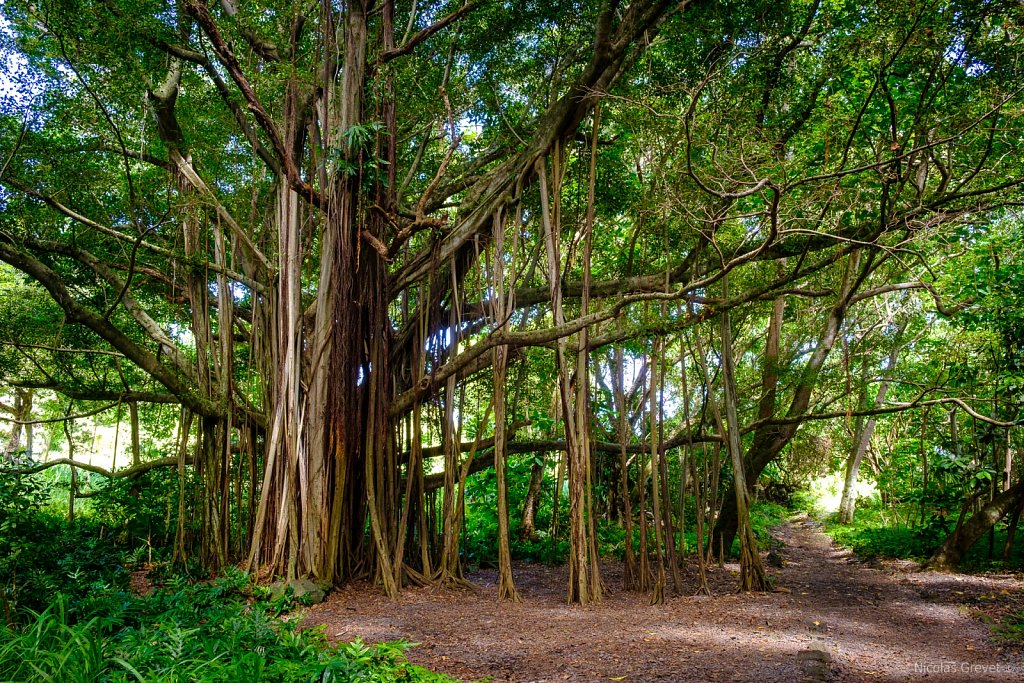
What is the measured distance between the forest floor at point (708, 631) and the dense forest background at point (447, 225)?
1.16ft

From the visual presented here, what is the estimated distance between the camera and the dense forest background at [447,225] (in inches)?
187

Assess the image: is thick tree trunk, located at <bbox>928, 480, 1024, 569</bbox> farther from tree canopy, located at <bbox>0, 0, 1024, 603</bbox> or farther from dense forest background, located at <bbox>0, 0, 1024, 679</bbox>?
tree canopy, located at <bbox>0, 0, 1024, 603</bbox>

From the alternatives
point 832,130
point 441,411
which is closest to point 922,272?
point 832,130

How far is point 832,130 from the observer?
489 centimetres

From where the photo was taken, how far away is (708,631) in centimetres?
410

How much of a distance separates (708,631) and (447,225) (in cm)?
359

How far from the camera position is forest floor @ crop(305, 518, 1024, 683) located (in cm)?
327

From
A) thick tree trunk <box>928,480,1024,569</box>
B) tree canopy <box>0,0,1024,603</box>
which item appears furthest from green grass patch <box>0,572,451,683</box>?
thick tree trunk <box>928,480,1024,569</box>

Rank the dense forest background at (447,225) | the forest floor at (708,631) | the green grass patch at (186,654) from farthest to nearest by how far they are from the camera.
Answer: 1. the dense forest background at (447,225)
2. the forest floor at (708,631)
3. the green grass patch at (186,654)

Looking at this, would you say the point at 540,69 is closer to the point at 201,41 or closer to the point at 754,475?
the point at 201,41

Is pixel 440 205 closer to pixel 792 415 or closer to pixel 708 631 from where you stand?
pixel 792 415

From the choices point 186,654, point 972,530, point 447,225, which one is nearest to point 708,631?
point 186,654

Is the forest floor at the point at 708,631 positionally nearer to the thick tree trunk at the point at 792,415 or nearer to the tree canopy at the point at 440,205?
the tree canopy at the point at 440,205

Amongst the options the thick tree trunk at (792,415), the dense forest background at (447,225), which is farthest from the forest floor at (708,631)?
the thick tree trunk at (792,415)
